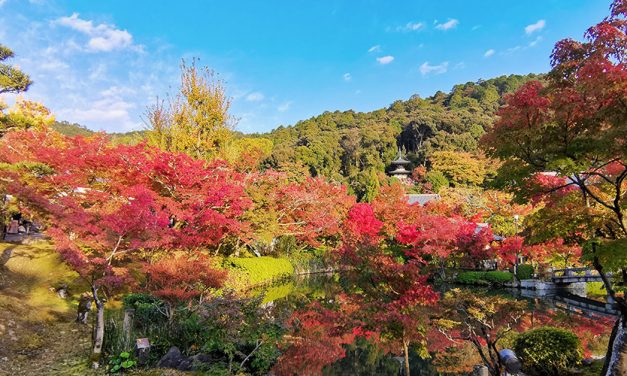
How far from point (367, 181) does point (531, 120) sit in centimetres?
2670

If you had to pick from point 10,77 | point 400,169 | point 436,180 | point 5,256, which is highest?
point 10,77

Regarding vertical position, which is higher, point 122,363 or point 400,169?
point 400,169

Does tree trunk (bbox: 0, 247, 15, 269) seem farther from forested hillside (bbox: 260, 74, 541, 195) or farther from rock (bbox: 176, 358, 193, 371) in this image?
forested hillside (bbox: 260, 74, 541, 195)

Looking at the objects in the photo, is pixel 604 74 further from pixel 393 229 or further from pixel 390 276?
pixel 393 229

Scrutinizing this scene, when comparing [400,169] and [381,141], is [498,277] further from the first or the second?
[381,141]

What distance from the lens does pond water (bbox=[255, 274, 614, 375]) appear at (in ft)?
23.2

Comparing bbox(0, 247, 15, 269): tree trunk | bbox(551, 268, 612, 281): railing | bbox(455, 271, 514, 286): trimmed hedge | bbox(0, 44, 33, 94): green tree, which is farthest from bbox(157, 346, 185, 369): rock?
bbox(551, 268, 612, 281): railing

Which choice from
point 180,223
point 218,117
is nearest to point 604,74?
point 180,223

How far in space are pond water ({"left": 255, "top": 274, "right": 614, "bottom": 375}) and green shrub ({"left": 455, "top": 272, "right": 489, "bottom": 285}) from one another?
691mm

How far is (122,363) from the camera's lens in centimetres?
527

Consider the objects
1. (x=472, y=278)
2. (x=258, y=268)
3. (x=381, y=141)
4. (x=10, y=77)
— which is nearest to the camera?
(x=10, y=77)

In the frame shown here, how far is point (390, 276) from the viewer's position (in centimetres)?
609

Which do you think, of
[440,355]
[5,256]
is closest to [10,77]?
[5,256]

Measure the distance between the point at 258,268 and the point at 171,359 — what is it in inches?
371
